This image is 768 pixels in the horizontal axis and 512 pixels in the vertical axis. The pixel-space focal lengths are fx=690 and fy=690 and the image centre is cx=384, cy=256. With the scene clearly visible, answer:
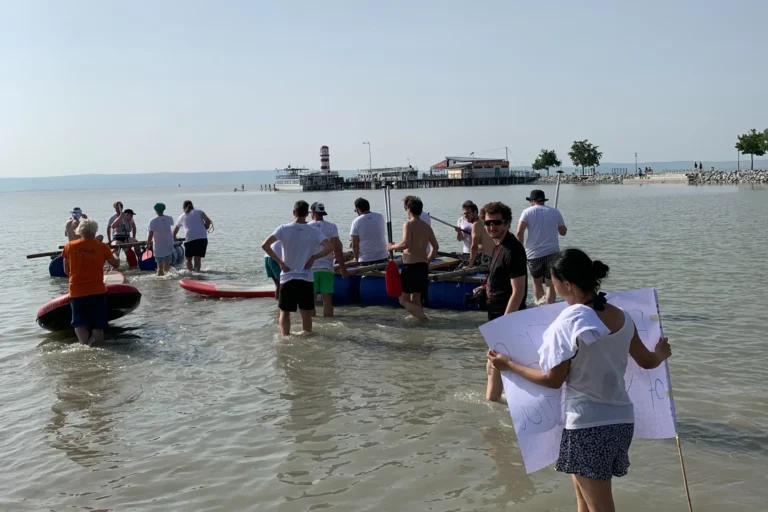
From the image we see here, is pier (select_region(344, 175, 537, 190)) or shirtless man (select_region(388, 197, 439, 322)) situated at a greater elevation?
pier (select_region(344, 175, 537, 190))

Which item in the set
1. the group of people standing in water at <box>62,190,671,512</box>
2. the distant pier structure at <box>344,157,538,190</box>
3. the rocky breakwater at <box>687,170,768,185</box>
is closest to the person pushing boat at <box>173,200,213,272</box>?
the group of people standing in water at <box>62,190,671,512</box>

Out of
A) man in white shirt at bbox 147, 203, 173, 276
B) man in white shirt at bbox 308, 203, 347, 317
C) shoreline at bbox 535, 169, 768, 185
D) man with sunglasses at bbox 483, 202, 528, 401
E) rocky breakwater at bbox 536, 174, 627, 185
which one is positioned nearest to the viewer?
man with sunglasses at bbox 483, 202, 528, 401

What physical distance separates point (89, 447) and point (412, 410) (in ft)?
9.66

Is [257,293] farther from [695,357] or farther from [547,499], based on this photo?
[547,499]

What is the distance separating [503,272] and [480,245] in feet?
14.9

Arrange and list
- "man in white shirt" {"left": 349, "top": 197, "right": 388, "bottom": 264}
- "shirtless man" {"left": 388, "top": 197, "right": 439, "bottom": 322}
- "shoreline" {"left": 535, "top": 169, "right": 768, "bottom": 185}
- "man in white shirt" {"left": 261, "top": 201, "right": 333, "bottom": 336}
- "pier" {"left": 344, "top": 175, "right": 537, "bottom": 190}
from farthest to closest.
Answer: "pier" {"left": 344, "top": 175, "right": 537, "bottom": 190}, "shoreline" {"left": 535, "top": 169, "right": 768, "bottom": 185}, "man in white shirt" {"left": 349, "top": 197, "right": 388, "bottom": 264}, "shirtless man" {"left": 388, "top": 197, "right": 439, "bottom": 322}, "man in white shirt" {"left": 261, "top": 201, "right": 333, "bottom": 336}

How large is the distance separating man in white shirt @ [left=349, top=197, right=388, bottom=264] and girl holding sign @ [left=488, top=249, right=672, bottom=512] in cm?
796

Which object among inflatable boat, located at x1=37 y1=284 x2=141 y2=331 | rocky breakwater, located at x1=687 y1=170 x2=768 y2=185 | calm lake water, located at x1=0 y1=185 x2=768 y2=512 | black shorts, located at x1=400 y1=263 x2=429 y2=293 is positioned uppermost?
rocky breakwater, located at x1=687 y1=170 x2=768 y2=185

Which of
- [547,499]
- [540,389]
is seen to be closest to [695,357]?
[547,499]

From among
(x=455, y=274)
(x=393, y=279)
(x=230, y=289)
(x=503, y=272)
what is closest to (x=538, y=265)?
(x=455, y=274)

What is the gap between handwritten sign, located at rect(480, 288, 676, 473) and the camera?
359 cm

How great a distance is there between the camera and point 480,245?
10.9 metres

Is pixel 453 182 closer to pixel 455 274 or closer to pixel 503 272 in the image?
pixel 455 274

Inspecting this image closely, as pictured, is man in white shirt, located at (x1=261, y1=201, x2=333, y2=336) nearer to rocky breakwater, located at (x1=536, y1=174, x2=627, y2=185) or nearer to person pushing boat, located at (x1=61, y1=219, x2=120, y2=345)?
person pushing boat, located at (x1=61, y1=219, x2=120, y2=345)
